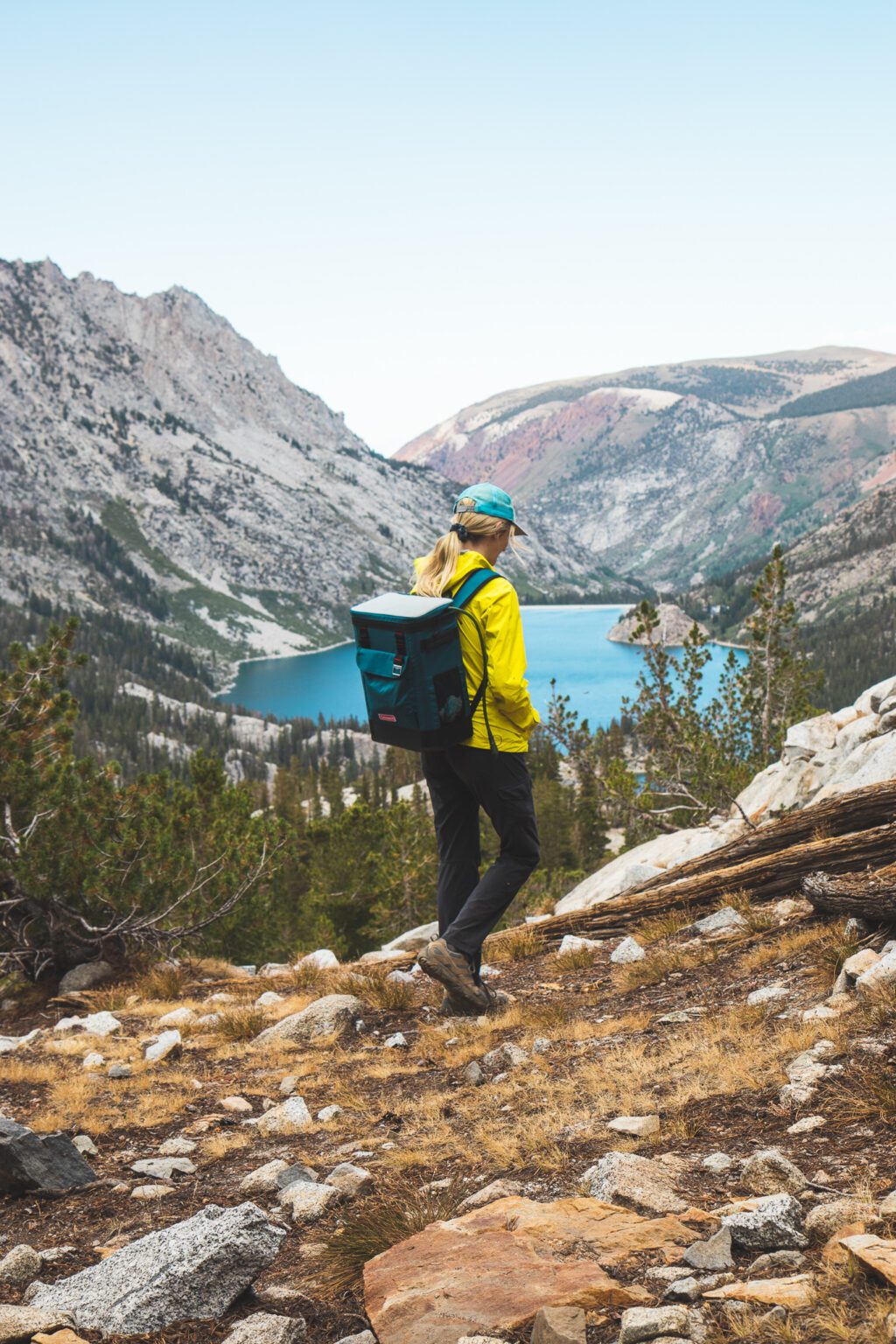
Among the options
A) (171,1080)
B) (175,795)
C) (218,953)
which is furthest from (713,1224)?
(218,953)

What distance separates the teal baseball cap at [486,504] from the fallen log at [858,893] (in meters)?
3.88

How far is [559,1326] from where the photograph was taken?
306 centimetres

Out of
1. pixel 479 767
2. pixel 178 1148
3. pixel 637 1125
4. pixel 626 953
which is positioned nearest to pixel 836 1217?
pixel 637 1125

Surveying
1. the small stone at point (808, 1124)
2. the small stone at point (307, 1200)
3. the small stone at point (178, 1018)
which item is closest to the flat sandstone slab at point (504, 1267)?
the small stone at point (307, 1200)

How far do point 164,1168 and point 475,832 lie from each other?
354cm

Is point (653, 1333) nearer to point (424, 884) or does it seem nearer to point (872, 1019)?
point (872, 1019)

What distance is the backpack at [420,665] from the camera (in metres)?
6.83

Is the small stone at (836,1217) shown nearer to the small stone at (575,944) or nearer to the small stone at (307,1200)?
the small stone at (307,1200)

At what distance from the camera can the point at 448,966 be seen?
791 centimetres

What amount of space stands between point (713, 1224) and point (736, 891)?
6656 millimetres

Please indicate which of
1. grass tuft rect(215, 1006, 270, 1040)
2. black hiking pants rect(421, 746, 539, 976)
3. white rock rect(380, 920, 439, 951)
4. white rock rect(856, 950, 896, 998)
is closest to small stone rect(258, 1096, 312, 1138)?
black hiking pants rect(421, 746, 539, 976)

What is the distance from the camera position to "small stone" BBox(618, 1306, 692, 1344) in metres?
3.03

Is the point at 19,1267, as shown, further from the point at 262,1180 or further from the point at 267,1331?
the point at 267,1331

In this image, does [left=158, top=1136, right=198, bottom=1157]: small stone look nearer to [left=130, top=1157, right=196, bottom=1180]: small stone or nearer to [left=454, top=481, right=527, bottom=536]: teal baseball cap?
[left=130, top=1157, right=196, bottom=1180]: small stone
